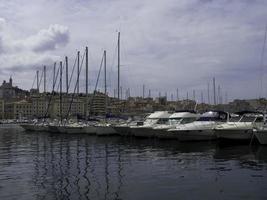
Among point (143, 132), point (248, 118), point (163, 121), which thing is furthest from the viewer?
point (163, 121)

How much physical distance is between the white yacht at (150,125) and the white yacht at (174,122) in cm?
120

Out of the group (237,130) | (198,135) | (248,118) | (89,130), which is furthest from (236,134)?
(89,130)

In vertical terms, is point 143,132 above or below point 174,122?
below

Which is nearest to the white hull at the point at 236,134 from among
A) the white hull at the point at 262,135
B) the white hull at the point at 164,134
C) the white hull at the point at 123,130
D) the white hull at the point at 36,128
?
the white hull at the point at 262,135

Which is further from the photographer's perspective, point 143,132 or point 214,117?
point 143,132

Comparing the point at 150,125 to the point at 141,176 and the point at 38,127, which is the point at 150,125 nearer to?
the point at 141,176

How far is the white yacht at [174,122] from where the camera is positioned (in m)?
49.2

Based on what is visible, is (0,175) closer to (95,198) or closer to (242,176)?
(95,198)

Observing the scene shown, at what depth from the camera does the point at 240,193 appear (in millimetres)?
18938

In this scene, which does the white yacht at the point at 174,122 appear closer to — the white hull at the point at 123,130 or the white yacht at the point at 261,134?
the white hull at the point at 123,130

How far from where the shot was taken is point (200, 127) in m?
44.4

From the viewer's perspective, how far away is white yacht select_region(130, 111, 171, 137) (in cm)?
5281

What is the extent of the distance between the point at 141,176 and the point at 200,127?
2172 cm

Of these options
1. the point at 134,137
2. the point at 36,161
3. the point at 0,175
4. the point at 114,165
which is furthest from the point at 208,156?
the point at 134,137
